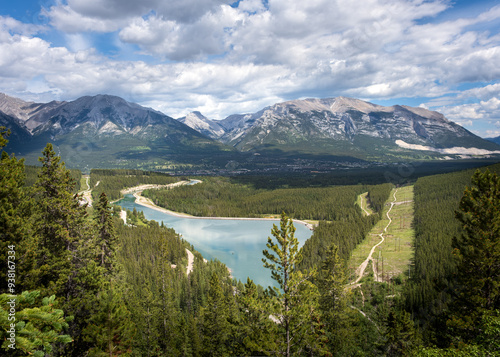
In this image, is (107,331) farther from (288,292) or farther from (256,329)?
(256,329)

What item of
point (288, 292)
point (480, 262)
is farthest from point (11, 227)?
point (480, 262)

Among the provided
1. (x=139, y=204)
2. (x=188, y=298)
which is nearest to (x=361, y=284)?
→ (x=188, y=298)

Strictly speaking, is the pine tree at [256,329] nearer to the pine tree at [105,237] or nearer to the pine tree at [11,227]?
the pine tree at [105,237]

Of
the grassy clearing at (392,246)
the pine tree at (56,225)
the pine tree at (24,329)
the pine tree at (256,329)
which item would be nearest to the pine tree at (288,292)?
the pine tree at (256,329)

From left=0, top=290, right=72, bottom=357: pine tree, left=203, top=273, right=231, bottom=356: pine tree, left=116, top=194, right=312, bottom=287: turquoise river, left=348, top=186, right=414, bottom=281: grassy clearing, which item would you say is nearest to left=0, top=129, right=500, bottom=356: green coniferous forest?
left=0, top=290, right=72, bottom=357: pine tree

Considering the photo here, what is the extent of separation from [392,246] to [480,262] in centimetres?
9291

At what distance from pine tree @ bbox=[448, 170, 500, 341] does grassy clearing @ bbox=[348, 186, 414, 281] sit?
6179 cm

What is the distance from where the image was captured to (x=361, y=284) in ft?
268

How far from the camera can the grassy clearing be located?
3701 inches

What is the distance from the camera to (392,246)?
368 feet

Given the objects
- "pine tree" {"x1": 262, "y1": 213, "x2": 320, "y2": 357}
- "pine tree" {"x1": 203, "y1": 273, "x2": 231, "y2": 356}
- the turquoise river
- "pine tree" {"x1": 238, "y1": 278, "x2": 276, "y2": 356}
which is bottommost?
the turquoise river

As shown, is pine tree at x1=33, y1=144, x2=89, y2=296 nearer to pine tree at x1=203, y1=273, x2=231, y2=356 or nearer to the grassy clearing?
pine tree at x1=203, y1=273, x2=231, y2=356

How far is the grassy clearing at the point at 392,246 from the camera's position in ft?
308

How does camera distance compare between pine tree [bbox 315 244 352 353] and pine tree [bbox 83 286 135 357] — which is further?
pine tree [bbox 315 244 352 353]
